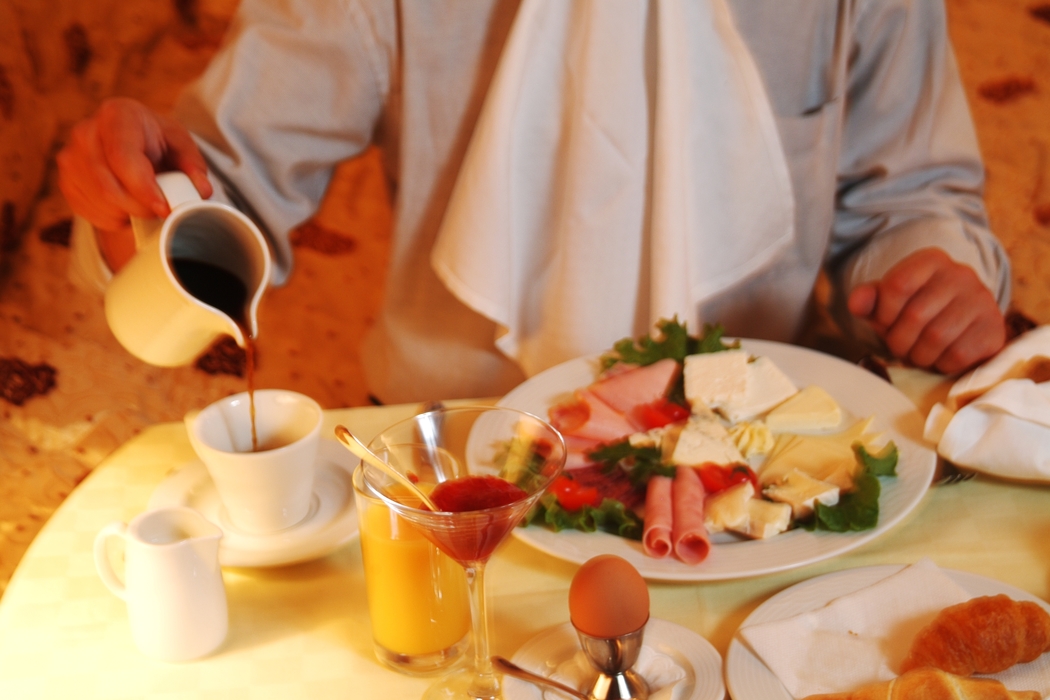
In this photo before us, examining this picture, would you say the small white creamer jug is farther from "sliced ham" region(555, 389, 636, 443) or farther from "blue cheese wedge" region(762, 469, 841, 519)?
"blue cheese wedge" region(762, 469, 841, 519)

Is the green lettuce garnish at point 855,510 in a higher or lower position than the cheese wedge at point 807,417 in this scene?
higher

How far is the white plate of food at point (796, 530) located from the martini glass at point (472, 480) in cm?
14

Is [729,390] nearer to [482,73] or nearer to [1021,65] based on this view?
[482,73]

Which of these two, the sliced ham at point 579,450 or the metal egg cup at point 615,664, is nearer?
the metal egg cup at point 615,664

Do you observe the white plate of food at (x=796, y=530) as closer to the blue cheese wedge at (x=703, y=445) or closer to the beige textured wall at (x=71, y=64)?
the blue cheese wedge at (x=703, y=445)

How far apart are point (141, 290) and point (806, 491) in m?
0.65

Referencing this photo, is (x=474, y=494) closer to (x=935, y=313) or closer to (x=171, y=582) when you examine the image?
(x=171, y=582)

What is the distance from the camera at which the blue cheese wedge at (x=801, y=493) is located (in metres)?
0.85

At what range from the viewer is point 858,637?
722 mm

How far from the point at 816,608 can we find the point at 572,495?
0.79ft

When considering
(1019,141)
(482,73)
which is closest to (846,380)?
(482,73)

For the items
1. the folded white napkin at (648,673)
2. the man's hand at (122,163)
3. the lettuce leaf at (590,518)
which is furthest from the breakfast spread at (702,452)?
the man's hand at (122,163)

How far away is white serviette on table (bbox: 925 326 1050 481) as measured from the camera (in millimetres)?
890

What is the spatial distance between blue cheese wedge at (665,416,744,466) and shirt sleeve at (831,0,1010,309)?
52cm
